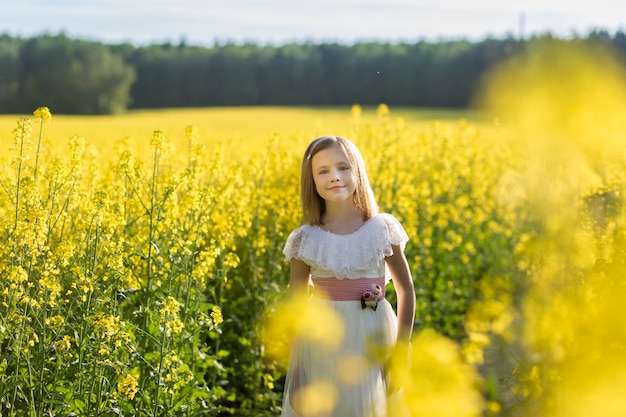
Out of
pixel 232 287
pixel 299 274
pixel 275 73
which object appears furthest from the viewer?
pixel 275 73

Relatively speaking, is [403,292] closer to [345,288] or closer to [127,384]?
[345,288]

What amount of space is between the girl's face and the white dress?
0.49ft

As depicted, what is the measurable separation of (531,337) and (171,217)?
2.23 meters

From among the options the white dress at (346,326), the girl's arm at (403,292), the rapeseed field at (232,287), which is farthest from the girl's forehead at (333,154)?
the rapeseed field at (232,287)

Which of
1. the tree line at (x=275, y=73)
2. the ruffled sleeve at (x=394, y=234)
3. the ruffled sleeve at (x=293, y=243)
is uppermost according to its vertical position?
the tree line at (x=275, y=73)

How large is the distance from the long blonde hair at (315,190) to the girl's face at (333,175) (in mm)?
18

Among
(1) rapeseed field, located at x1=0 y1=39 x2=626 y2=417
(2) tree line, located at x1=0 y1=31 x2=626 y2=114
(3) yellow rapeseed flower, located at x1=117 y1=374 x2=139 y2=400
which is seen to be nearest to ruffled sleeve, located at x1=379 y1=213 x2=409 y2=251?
(1) rapeseed field, located at x1=0 y1=39 x2=626 y2=417

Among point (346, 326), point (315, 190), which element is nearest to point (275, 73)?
point (315, 190)

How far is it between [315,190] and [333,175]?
0.51ft

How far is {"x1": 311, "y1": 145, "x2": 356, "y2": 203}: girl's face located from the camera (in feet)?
10.7

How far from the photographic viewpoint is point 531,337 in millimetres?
1863

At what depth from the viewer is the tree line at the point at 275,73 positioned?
1736 inches

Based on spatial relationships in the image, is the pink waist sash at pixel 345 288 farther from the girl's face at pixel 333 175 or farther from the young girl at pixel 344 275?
the girl's face at pixel 333 175

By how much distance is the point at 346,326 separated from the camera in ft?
10.6
